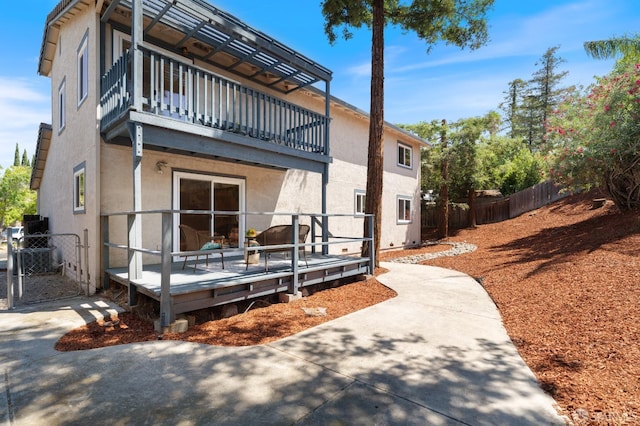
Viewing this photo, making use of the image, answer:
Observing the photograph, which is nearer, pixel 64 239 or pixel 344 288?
pixel 344 288

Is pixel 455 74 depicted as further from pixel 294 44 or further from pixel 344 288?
pixel 344 288

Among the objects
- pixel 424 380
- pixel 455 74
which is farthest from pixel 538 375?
pixel 455 74

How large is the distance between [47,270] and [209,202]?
5.93 m

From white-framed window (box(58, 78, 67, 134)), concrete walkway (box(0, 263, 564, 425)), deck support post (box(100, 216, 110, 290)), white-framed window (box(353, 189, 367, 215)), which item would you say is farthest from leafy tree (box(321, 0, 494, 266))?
white-framed window (box(58, 78, 67, 134))

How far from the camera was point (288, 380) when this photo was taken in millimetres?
2980

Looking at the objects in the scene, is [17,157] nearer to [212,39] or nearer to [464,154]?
[212,39]

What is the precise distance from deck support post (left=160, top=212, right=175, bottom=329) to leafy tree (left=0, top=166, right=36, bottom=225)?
33.6 metres

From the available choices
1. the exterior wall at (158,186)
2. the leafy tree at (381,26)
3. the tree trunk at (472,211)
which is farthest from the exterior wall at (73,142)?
the tree trunk at (472,211)

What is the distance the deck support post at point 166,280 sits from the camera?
408 centimetres

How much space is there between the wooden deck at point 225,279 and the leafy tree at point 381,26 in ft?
5.79

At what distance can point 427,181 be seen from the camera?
1869cm

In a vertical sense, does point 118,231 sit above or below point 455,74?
below

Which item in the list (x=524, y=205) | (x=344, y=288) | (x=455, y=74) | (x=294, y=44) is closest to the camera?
(x=344, y=288)

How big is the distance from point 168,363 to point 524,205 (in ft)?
67.0
